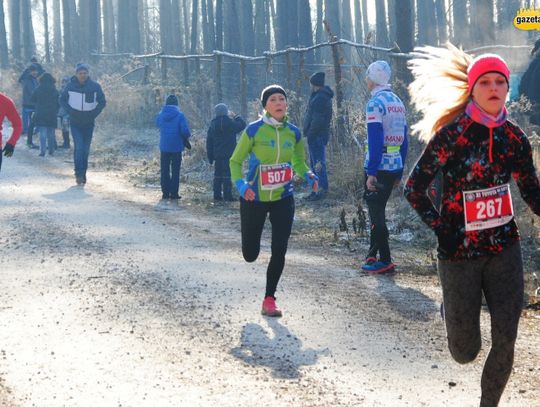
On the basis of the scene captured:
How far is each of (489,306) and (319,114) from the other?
35.4ft

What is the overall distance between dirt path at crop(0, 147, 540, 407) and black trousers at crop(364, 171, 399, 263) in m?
0.34

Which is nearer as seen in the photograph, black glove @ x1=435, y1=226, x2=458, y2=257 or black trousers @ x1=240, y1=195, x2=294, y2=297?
black glove @ x1=435, y1=226, x2=458, y2=257

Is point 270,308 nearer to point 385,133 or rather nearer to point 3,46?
point 385,133

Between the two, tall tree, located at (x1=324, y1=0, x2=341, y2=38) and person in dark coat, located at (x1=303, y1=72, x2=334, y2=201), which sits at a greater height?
tall tree, located at (x1=324, y1=0, x2=341, y2=38)

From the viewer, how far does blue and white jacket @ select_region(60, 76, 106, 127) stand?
1738 centimetres

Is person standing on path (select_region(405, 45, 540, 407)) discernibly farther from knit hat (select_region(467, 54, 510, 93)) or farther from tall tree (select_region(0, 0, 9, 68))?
tall tree (select_region(0, 0, 9, 68))

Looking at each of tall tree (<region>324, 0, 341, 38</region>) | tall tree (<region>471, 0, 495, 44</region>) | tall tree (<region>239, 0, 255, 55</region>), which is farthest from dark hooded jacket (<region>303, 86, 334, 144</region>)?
tall tree (<region>324, 0, 341, 38</region>)

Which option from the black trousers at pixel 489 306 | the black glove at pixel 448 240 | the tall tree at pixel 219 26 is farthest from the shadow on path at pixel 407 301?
the tall tree at pixel 219 26

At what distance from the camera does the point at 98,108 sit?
17.6 metres

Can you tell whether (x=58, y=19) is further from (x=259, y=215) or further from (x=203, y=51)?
(x=259, y=215)

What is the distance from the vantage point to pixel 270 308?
26.1 ft

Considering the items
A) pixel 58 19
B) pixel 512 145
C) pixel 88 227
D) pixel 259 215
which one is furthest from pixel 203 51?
pixel 512 145

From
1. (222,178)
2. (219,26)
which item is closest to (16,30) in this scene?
(219,26)

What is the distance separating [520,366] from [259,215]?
247cm
